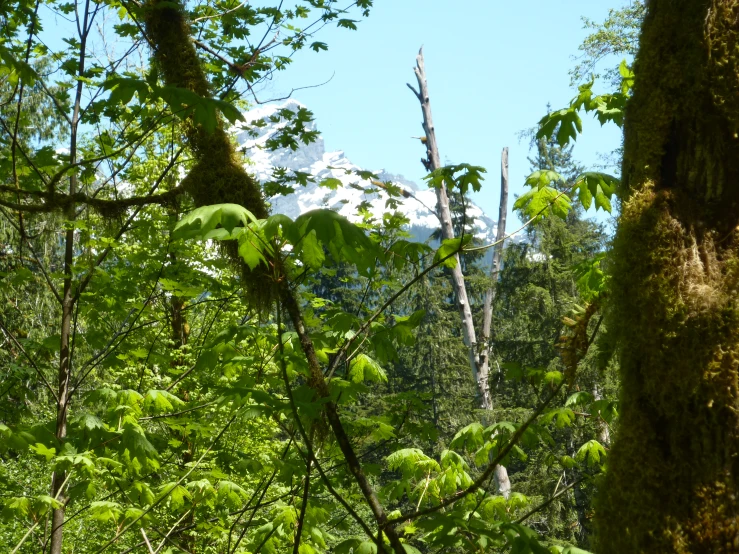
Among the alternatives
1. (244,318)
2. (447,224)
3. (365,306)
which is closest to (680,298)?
(365,306)

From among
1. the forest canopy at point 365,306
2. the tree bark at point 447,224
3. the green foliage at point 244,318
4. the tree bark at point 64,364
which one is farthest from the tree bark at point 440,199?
the tree bark at point 64,364

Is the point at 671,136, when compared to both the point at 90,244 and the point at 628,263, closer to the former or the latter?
the point at 628,263

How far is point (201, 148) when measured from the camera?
3.25 meters

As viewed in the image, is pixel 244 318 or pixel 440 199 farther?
pixel 440 199

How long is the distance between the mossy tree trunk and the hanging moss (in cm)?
168

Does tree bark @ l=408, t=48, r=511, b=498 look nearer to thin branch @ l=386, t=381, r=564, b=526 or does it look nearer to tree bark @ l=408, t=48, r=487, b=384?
tree bark @ l=408, t=48, r=487, b=384

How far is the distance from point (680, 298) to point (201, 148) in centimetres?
247

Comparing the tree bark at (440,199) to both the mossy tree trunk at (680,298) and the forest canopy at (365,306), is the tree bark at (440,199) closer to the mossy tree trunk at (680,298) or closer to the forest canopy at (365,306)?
the forest canopy at (365,306)

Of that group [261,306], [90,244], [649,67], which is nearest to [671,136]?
[649,67]

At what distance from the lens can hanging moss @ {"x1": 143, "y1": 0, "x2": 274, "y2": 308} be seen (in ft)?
9.93

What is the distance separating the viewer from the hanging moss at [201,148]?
3.03 m

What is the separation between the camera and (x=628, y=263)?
156 cm

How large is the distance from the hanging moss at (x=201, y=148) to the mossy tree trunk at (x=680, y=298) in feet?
5.52

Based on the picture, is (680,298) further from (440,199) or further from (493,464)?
(440,199)
